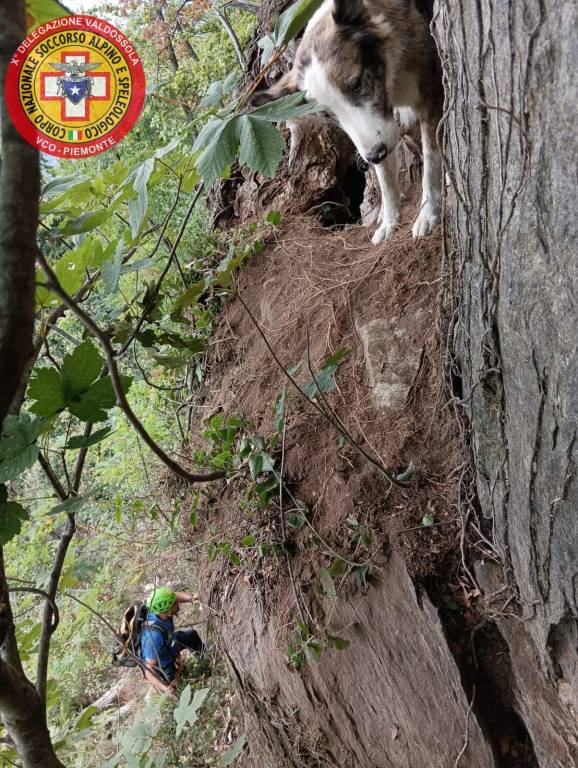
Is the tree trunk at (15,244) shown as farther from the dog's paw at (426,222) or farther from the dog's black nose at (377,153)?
the dog's paw at (426,222)

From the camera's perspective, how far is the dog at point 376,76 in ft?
9.20

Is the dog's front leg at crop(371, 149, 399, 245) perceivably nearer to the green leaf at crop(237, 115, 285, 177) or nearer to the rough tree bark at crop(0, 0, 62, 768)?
the green leaf at crop(237, 115, 285, 177)

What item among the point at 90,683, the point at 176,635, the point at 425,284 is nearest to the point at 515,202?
the point at 425,284

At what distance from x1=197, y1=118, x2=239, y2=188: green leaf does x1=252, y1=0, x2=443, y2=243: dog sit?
1.52 m

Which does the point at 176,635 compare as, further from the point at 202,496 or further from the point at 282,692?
the point at 282,692

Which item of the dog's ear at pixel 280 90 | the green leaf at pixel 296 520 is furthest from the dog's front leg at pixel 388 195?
the green leaf at pixel 296 520

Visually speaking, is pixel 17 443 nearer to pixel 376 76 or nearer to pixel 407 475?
pixel 407 475

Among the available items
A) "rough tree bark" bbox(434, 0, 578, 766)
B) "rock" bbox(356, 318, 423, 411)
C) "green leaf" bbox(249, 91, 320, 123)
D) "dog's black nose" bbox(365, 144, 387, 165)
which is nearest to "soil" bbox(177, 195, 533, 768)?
"rock" bbox(356, 318, 423, 411)

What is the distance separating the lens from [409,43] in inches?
116

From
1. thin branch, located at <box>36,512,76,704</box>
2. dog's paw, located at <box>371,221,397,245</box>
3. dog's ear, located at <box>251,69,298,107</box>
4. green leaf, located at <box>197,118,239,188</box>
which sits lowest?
thin branch, located at <box>36,512,76,704</box>

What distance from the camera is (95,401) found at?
124 cm

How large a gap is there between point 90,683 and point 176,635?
2.35 m

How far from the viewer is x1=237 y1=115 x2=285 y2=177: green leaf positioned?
1.47 metres

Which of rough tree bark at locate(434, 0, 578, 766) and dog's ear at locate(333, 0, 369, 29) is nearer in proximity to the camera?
rough tree bark at locate(434, 0, 578, 766)
